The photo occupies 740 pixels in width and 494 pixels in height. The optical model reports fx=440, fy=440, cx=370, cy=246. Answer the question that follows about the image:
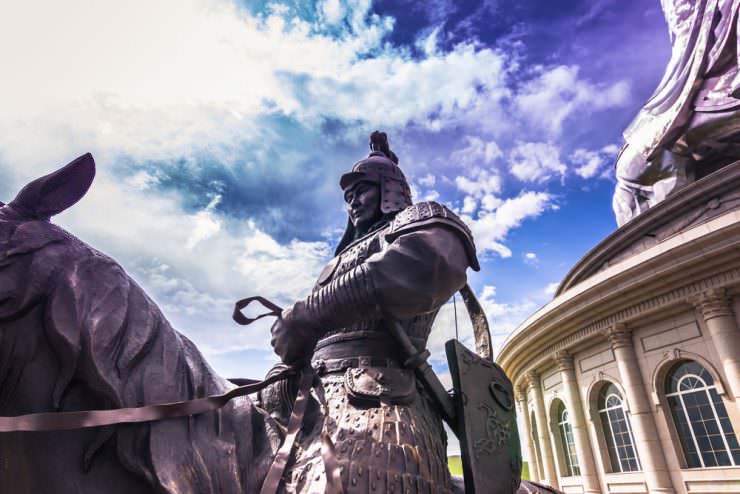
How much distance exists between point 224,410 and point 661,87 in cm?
2750

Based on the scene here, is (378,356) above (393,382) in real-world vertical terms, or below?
above

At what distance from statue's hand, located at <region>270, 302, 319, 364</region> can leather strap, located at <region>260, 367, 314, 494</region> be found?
113 mm

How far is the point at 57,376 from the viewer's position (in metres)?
1.50

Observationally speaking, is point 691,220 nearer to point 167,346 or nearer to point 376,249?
point 376,249

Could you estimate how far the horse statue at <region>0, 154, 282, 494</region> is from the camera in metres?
1.45

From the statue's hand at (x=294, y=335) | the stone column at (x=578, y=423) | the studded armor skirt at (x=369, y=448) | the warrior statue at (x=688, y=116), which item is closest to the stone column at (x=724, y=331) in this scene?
the stone column at (x=578, y=423)

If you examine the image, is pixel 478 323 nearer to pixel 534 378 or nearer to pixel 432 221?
pixel 432 221

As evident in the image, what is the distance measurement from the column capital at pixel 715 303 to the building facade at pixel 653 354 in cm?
3

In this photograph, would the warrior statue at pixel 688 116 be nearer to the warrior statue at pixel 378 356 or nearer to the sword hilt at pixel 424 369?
the warrior statue at pixel 378 356

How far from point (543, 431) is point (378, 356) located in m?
20.5

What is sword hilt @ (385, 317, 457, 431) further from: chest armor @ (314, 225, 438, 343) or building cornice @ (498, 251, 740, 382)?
building cornice @ (498, 251, 740, 382)

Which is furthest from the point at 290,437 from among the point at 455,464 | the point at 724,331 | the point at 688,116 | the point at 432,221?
the point at 688,116

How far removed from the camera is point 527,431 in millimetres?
22375

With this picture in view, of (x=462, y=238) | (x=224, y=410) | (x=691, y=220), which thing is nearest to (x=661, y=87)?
(x=691, y=220)
